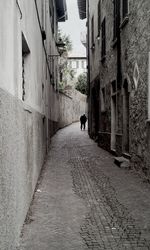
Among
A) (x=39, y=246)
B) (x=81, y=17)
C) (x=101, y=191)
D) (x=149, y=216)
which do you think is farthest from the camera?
A: (x=81, y=17)

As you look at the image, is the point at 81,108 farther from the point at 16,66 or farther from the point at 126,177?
the point at 16,66

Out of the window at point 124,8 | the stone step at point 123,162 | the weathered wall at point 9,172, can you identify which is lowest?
the stone step at point 123,162

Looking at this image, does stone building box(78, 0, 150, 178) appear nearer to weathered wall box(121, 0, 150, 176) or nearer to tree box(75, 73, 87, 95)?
weathered wall box(121, 0, 150, 176)

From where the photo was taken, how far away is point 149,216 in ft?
19.2

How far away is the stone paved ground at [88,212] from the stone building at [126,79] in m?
1.14

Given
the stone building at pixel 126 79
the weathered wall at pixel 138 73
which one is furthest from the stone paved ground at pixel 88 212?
the stone building at pixel 126 79

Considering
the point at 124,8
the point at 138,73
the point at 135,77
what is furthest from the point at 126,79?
the point at 124,8

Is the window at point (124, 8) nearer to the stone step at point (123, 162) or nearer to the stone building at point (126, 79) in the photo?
the stone building at point (126, 79)

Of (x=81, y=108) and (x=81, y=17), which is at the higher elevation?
(x=81, y=17)

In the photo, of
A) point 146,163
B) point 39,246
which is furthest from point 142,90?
point 39,246

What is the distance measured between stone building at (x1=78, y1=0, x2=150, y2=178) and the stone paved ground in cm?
114

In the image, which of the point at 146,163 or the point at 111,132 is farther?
the point at 111,132

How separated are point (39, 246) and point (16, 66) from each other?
216cm

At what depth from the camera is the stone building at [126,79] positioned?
911 cm
